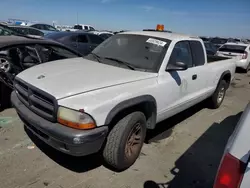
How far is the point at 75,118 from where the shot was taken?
2492mm

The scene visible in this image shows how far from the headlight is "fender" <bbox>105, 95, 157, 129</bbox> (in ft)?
0.72

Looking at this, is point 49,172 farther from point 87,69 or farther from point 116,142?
point 87,69

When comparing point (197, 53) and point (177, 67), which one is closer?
point (177, 67)

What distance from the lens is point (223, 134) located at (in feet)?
15.3

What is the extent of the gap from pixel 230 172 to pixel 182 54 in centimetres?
290

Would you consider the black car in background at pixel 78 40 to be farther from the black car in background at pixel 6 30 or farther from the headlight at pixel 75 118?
the headlight at pixel 75 118

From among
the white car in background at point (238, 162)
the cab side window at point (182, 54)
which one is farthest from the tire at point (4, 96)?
the white car in background at point (238, 162)

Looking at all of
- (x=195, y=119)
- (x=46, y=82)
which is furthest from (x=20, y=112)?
(x=195, y=119)

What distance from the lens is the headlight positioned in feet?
8.15

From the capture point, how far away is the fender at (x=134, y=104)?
2.67 m

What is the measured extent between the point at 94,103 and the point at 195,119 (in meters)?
3.34

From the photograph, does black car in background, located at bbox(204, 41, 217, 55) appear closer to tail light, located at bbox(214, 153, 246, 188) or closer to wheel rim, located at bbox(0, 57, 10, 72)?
wheel rim, located at bbox(0, 57, 10, 72)

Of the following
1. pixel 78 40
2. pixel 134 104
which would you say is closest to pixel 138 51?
pixel 134 104

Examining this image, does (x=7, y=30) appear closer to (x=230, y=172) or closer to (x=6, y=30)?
(x=6, y=30)
